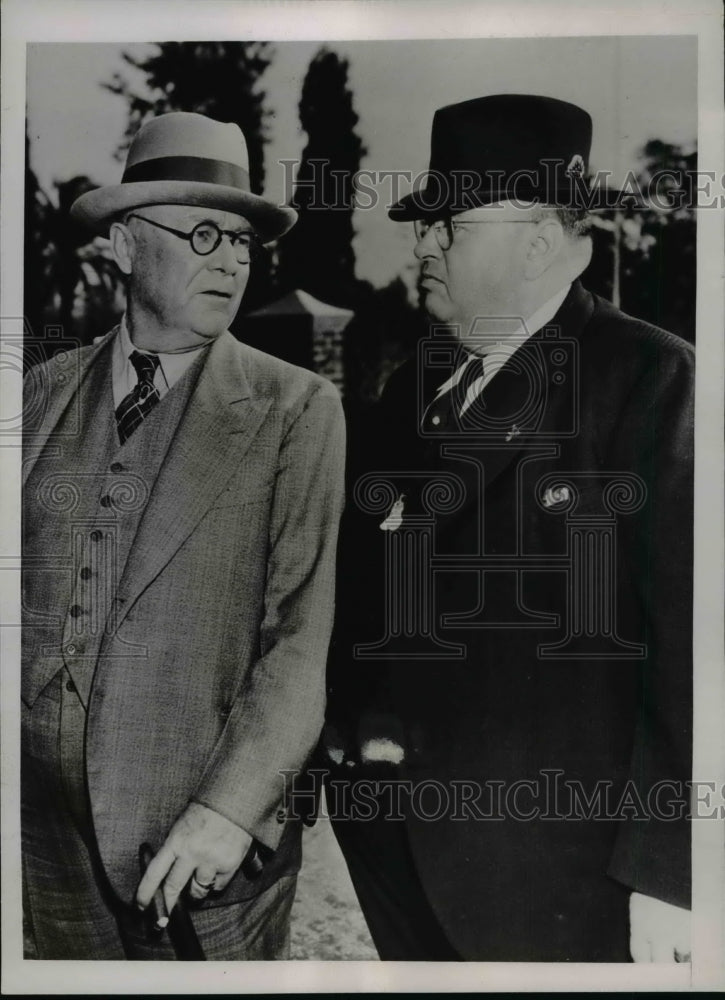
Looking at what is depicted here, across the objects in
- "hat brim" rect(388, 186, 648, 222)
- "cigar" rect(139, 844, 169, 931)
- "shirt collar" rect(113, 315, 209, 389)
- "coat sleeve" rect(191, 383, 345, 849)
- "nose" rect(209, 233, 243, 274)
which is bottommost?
"cigar" rect(139, 844, 169, 931)

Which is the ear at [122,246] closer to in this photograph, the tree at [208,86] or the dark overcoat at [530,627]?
the tree at [208,86]

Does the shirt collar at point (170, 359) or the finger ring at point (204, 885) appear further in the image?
the shirt collar at point (170, 359)

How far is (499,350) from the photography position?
9.09 ft

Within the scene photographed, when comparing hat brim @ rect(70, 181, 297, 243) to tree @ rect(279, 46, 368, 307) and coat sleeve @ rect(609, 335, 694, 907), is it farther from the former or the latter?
coat sleeve @ rect(609, 335, 694, 907)

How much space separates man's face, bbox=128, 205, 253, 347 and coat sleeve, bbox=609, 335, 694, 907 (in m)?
1.32

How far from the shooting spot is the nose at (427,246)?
108 inches

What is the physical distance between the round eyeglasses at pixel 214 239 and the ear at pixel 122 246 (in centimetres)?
13

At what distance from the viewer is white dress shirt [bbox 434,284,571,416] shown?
2766 mm

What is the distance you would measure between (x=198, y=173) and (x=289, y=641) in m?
1.49

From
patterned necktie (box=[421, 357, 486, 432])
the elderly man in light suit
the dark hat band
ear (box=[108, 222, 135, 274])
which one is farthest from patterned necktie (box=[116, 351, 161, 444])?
patterned necktie (box=[421, 357, 486, 432])

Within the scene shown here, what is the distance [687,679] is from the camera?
109 inches

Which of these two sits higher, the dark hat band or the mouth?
the dark hat band

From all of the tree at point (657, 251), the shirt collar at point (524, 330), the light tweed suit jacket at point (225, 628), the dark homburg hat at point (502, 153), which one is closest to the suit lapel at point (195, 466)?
the light tweed suit jacket at point (225, 628)

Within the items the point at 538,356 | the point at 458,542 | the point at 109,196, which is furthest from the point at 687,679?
the point at 109,196
